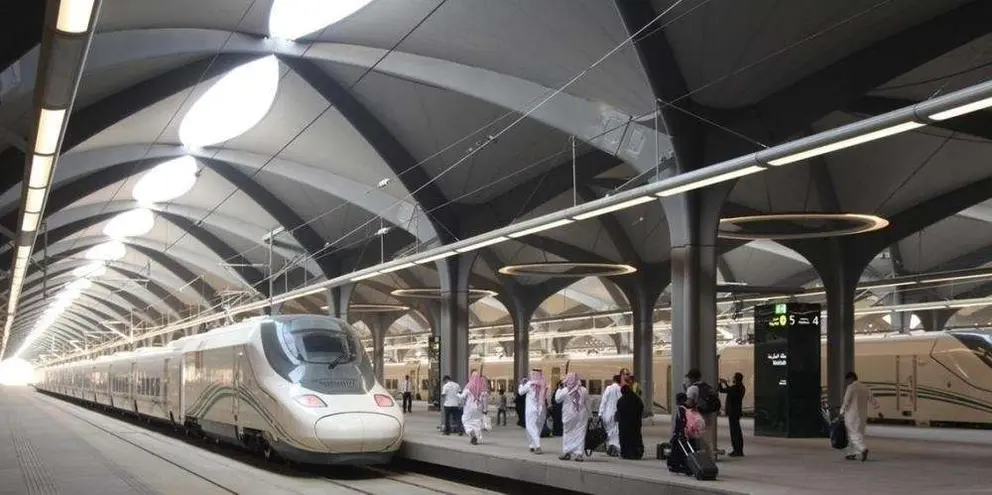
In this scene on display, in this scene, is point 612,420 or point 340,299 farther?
point 340,299

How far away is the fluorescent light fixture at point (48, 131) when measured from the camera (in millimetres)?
12406

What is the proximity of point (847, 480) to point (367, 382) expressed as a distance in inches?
378

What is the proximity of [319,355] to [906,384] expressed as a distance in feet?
74.1

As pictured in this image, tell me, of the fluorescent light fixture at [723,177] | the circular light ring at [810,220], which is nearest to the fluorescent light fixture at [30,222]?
the fluorescent light fixture at [723,177]

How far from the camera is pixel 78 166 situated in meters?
33.8

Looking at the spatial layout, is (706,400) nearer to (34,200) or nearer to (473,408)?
(473,408)

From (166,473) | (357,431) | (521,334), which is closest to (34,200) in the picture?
(166,473)

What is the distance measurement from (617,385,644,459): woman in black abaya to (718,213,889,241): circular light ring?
7.60 m

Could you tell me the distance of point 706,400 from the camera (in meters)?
16.9

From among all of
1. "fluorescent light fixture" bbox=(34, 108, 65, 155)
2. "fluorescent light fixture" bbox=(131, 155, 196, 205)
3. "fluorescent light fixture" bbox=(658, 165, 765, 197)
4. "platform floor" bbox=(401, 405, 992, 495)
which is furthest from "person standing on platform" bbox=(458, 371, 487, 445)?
"fluorescent light fixture" bbox=(131, 155, 196, 205)

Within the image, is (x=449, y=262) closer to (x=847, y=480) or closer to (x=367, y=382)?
(x=367, y=382)

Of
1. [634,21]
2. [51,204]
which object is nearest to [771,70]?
[634,21]

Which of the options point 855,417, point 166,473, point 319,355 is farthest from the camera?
point 319,355

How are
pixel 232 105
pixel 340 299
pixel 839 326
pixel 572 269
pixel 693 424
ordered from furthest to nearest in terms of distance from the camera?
pixel 340 299 → pixel 572 269 → pixel 232 105 → pixel 839 326 → pixel 693 424
